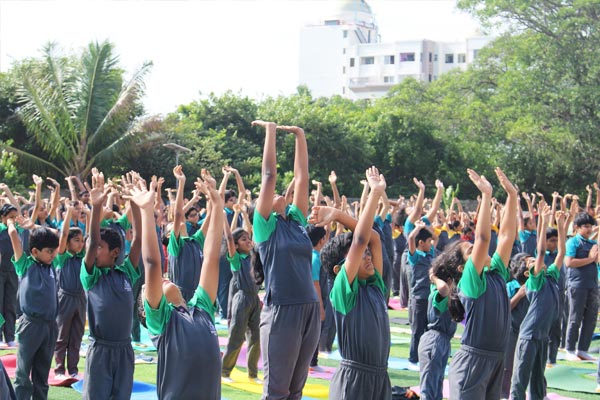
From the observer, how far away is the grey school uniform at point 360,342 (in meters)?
5.58

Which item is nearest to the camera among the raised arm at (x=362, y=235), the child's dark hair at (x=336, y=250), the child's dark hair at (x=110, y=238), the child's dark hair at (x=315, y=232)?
the raised arm at (x=362, y=235)

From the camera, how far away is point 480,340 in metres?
6.25

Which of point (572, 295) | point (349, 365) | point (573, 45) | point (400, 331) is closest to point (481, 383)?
point (349, 365)

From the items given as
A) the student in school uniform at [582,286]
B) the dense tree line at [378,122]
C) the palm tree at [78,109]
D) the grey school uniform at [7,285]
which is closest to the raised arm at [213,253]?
the grey school uniform at [7,285]

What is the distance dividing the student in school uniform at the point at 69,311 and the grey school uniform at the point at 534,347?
4.85m

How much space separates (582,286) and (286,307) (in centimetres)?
630

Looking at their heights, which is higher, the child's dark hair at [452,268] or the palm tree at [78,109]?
the palm tree at [78,109]

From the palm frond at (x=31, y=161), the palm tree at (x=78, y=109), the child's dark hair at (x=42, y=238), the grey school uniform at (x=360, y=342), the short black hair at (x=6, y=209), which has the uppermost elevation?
the palm tree at (x=78, y=109)

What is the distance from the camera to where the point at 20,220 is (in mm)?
8086

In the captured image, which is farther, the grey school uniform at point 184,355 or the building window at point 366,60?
the building window at point 366,60

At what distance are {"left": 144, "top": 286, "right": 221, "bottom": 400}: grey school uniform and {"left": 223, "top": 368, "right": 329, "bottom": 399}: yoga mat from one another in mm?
4173

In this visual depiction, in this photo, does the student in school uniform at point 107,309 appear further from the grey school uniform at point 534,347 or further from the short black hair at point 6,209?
the short black hair at point 6,209

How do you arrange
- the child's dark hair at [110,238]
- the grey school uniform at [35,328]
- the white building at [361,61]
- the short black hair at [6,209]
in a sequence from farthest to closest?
the white building at [361,61], the short black hair at [6,209], the grey school uniform at [35,328], the child's dark hair at [110,238]

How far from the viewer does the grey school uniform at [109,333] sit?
6.47 meters
